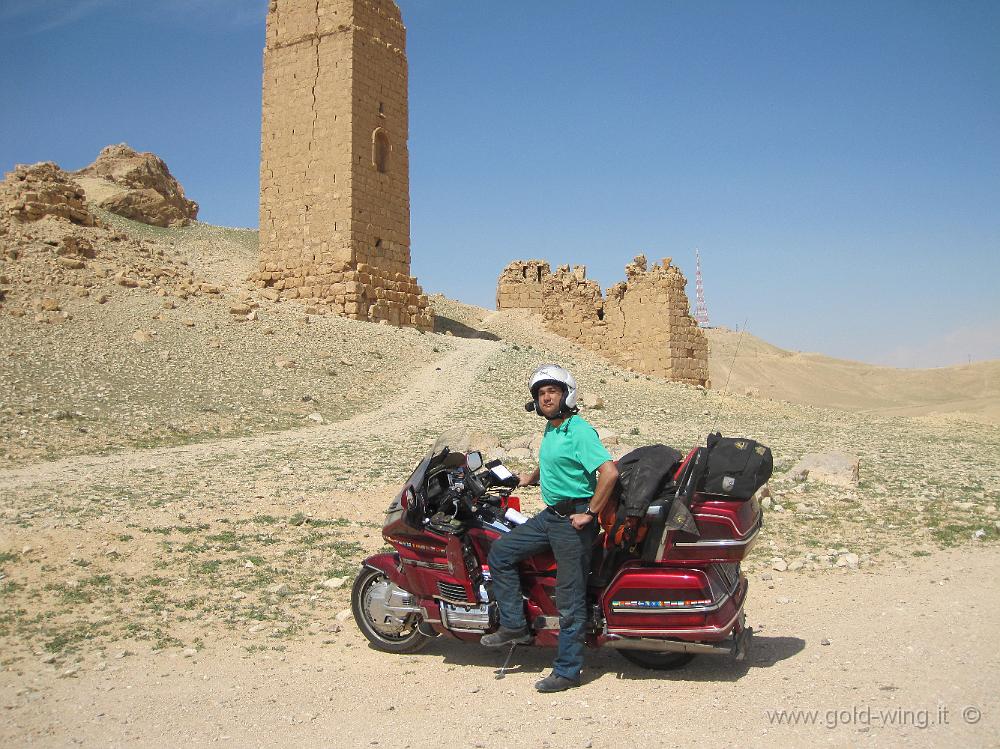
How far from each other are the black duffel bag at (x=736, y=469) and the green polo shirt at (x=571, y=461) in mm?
512

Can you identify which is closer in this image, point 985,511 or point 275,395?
point 985,511

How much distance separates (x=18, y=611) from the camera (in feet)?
17.4

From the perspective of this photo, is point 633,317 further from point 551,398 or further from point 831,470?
point 551,398

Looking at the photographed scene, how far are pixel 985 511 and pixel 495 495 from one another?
5.84 meters

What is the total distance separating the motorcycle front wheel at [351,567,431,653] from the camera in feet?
16.1

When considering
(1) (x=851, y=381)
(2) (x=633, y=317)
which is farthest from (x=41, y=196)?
(1) (x=851, y=381)

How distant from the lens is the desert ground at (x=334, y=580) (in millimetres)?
3861

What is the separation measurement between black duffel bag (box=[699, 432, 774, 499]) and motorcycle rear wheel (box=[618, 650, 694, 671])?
963 mm

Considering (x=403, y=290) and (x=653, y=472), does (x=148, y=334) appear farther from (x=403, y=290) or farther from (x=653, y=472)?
(x=653, y=472)

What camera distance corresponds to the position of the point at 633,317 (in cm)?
2481

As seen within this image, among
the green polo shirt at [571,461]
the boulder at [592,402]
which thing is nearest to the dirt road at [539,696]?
the green polo shirt at [571,461]

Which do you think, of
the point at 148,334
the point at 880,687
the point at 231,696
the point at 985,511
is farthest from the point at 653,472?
the point at 148,334

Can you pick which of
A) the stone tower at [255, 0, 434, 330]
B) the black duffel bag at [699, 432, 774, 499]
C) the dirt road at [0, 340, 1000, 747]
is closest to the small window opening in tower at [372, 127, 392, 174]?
the stone tower at [255, 0, 434, 330]

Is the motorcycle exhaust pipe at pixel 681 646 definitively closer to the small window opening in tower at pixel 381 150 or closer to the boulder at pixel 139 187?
the small window opening in tower at pixel 381 150
